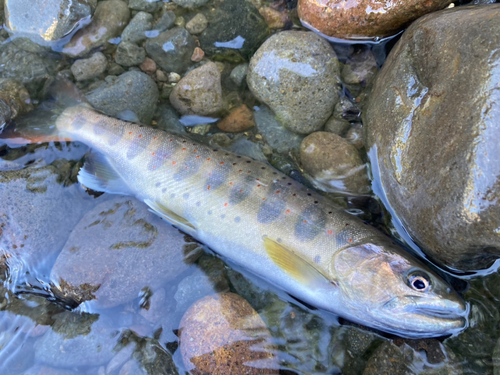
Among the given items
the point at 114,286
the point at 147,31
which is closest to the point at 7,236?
the point at 114,286

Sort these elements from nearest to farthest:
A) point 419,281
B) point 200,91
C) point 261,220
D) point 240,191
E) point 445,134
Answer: point 445,134, point 419,281, point 261,220, point 240,191, point 200,91

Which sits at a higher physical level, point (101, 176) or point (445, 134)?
point (445, 134)

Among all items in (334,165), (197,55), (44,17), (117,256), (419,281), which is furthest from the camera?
(197,55)

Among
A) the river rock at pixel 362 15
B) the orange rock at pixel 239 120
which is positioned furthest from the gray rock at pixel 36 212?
the river rock at pixel 362 15

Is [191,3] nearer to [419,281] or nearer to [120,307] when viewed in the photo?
[120,307]

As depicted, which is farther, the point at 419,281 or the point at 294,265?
the point at 294,265

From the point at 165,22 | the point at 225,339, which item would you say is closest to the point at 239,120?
the point at 165,22

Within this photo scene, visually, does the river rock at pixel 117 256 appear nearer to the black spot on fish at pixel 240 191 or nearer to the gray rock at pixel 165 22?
the black spot on fish at pixel 240 191
